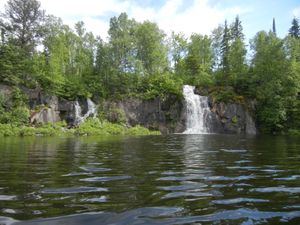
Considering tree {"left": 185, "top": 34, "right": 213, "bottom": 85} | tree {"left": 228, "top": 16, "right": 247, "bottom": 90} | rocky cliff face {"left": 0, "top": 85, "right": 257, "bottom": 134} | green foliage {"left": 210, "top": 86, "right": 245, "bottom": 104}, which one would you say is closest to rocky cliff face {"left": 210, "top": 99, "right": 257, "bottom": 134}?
rocky cliff face {"left": 0, "top": 85, "right": 257, "bottom": 134}

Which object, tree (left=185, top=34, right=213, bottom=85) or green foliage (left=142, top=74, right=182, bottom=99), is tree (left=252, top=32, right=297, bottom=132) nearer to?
tree (left=185, top=34, right=213, bottom=85)

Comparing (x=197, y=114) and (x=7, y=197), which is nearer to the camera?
(x=7, y=197)

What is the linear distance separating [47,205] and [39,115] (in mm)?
41398

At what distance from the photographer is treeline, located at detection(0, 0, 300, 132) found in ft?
174

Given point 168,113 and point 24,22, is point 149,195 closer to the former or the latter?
point 168,113

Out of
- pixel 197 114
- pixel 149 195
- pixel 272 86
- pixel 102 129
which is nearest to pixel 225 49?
pixel 272 86

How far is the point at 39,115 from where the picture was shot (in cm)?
4481

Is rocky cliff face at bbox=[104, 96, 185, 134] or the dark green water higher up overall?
rocky cliff face at bbox=[104, 96, 185, 134]

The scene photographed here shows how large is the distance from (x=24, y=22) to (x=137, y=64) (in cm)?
1953

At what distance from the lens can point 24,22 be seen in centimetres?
5794

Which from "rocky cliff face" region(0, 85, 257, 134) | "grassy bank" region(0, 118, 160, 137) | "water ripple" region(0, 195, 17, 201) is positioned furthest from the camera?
"rocky cliff face" region(0, 85, 257, 134)

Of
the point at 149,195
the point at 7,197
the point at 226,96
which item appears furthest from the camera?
the point at 226,96

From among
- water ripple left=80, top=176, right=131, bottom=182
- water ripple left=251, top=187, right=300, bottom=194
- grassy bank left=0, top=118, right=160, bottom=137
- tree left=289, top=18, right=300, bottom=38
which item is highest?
tree left=289, top=18, right=300, bottom=38

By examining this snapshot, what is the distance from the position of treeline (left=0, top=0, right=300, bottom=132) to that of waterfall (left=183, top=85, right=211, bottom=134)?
90.7 inches
